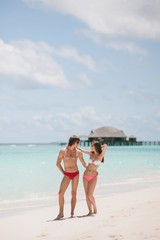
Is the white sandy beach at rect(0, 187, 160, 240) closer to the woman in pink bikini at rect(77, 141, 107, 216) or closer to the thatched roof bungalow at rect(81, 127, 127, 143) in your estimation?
the woman in pink bikini at rect(77, 141, 107, 216)

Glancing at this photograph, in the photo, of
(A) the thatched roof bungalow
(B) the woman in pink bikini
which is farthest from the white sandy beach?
(A) the thatched roof bungalow

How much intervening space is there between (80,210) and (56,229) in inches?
65.4

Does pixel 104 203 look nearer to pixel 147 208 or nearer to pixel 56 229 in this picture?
pixel 147 208

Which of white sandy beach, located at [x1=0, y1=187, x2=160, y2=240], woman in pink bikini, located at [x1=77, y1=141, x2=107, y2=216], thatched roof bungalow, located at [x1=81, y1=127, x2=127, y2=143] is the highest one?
thatched roof bungalow, located at [x1=81, y1=127, x2=127, y2=143]

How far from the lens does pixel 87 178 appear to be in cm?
513

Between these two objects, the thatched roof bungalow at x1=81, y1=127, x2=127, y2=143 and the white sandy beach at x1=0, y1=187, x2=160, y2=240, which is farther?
the thatched roof bungalow at x1=81, y1=127, x2=127, y2=143

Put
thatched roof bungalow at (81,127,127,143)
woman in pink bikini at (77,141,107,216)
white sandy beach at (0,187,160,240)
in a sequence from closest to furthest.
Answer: white sandy beach at (0,187,160,240) → woman in pink bikini at (77,141,107,216) → thatched roof bungalow at (81,127,127,143)

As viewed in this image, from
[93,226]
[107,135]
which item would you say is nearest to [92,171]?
[93,226]

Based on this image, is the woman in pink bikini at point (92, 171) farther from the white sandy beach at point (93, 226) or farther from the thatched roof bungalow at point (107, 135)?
the thatched roof bungalow at point (107, 135)

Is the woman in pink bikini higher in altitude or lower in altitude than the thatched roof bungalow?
lower

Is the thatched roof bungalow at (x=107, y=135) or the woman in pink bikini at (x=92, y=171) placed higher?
the thatched roof bungalow at (x=107, y=135)

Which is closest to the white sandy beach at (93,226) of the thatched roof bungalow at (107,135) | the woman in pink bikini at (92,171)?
the woman in pink bikini at (92,171)

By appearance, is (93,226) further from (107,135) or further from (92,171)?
(107,135)

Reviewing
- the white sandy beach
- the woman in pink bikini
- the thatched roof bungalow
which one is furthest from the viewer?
the thatched roof bungalow
